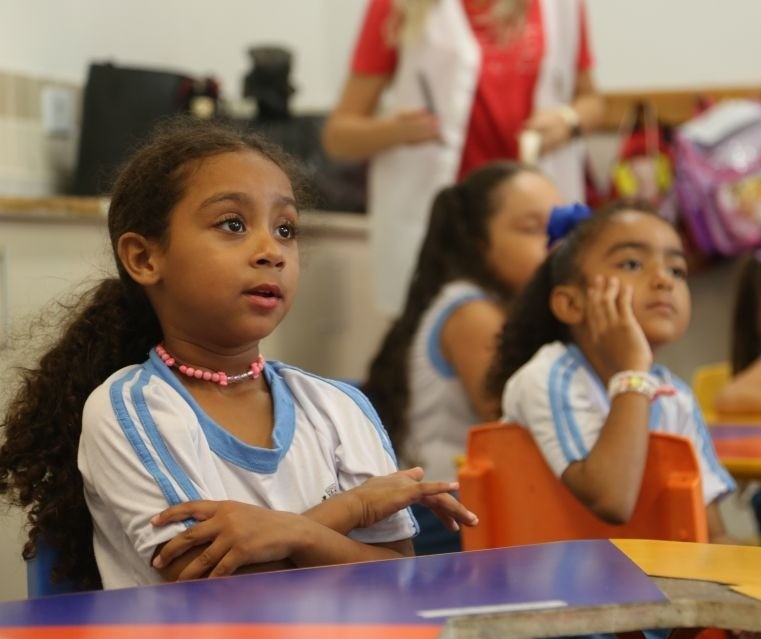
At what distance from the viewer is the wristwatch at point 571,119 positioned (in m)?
3.40

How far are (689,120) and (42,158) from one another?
2.15 m

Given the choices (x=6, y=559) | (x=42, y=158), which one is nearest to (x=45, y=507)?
(x=6, y=559)

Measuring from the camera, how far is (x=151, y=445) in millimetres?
1293

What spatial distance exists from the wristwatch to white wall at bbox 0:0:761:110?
1.25 meters

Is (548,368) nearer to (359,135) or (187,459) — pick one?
(187,459)

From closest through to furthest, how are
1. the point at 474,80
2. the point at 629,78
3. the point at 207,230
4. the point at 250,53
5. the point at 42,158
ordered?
the point at 207,230 < the point at 474,80 < the point at 42,158 < the point at 250,53 < the point at 629,78

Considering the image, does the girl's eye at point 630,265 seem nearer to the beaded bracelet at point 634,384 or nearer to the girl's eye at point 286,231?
the beaded bracelet at point 634,384

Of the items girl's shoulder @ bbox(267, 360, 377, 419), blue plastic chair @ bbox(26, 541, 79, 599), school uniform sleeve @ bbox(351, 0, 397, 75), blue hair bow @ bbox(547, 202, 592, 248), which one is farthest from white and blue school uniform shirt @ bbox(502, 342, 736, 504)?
school uniform sleeve @ bbox(351, 0, 397, 75)

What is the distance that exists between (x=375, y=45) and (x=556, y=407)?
1760 millimetres

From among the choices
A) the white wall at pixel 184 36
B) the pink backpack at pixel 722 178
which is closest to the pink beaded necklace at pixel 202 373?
the white wall at pixel 184 36

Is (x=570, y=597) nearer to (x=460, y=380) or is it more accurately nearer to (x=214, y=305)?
(x=214, y=305)

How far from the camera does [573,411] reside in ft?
6.19

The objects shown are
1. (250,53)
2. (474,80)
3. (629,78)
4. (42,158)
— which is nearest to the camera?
(474,80)

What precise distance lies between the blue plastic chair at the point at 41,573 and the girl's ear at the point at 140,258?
0.30 m
